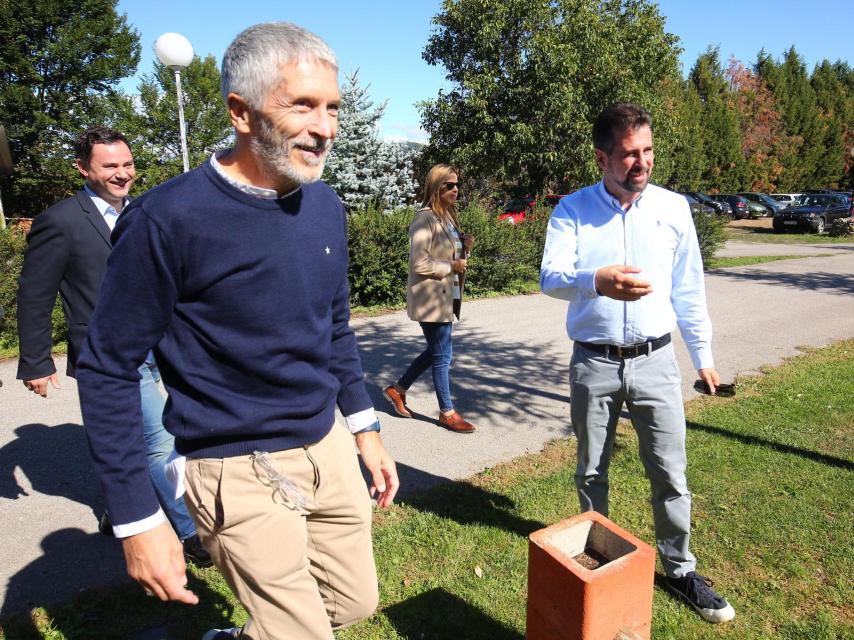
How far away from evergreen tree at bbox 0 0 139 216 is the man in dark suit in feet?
94.2

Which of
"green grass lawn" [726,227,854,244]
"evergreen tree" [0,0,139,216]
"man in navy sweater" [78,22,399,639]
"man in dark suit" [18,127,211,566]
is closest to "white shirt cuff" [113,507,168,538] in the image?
"man in navy sweater" [78,22,399,639]

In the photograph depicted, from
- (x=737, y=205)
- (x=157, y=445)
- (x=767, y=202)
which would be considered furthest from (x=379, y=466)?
(x=767, y=202)

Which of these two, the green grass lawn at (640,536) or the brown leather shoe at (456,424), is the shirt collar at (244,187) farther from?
the brown leather shoe at (456,424)

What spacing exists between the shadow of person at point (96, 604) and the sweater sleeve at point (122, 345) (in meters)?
1.49

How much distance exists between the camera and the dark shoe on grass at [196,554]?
3.27 m

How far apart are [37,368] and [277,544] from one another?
7.80ft

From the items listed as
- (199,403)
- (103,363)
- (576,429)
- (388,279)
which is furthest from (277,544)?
(388,279)

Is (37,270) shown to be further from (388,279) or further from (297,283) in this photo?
(388,279)

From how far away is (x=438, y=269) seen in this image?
5.05 m

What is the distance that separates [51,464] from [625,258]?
429 centimetres

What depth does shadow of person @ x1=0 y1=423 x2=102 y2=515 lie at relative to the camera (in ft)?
13.6

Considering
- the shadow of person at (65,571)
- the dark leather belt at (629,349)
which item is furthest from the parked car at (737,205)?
the shadow of person at (65,571)

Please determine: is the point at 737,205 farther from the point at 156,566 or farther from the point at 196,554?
the point at 156,566

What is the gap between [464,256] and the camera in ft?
17.7
